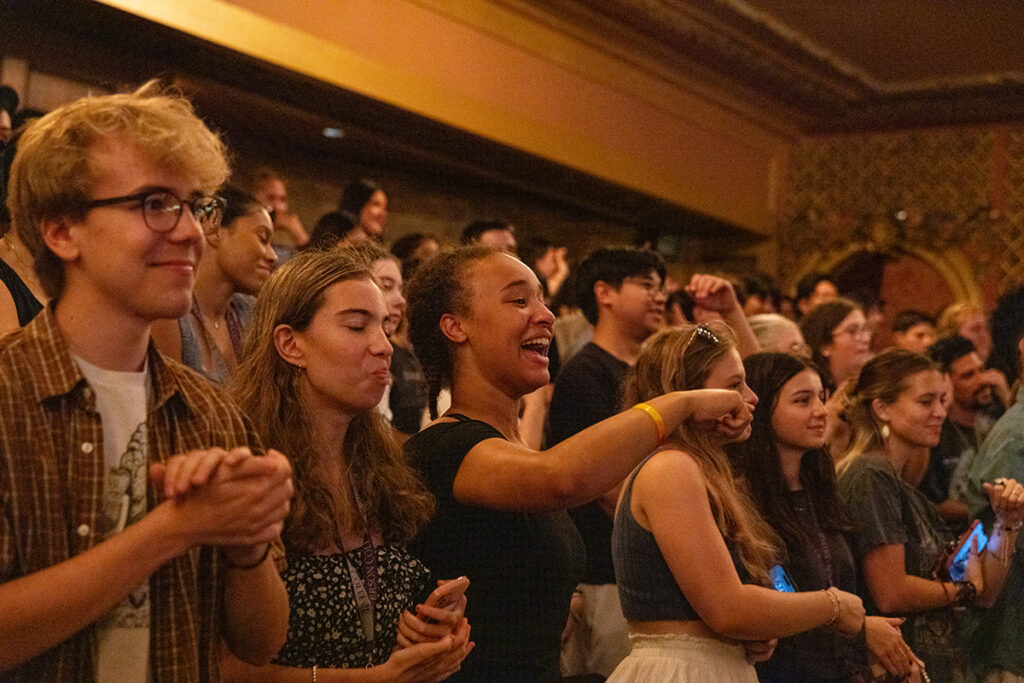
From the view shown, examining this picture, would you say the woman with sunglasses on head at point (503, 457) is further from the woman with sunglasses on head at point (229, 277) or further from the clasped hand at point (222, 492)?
the woman with sunglasses on head at point (229, 277)

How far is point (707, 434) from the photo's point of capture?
2293 millimetres

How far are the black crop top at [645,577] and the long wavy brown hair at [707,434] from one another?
1.7 inches

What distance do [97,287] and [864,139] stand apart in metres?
8.24

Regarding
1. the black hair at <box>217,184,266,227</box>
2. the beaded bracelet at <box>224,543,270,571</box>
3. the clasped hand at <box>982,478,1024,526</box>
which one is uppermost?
the black hair at <box>217,184,266,227</box>

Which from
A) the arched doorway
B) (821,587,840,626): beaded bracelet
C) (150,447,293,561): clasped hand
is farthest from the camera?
the arched doorway

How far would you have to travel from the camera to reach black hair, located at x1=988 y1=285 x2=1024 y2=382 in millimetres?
3383

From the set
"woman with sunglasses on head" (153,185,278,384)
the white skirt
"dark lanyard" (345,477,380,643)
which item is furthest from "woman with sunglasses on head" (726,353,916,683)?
"woman with sunglasses on head" (153,185,278,384)

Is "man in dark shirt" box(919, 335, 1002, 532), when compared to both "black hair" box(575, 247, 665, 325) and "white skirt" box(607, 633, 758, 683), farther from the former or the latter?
"white skirt" box(607, 633, 758, 683)

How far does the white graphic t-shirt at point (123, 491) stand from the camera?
126 cm

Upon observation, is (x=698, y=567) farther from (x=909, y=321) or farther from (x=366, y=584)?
(x=909, y=321)

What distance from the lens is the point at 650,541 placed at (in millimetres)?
2164

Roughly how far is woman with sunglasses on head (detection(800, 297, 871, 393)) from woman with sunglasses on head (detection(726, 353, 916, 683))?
4.97 feet

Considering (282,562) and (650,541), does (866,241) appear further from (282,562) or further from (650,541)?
(282,562)

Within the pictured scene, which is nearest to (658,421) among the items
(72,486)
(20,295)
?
(72,486)
